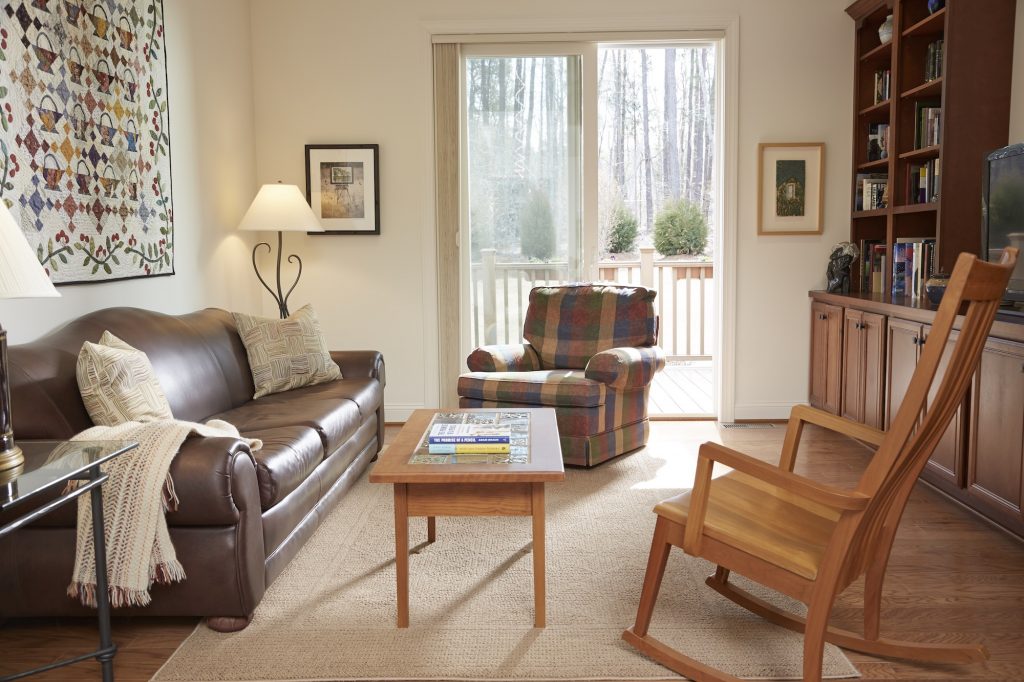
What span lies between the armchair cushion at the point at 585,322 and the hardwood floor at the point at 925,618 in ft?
5.31

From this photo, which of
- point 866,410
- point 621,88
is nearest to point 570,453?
point 866,410

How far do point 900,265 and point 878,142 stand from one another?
84 cm

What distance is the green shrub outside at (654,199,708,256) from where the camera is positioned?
25.8 ft

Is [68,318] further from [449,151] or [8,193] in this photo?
[449,151]

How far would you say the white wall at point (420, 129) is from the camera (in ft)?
16.4

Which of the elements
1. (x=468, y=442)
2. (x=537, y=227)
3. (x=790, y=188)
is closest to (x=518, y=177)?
(x=537, y=227)

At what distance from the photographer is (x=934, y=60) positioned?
4.18m

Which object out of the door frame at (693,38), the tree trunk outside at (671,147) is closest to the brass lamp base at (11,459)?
the door frame at (693,38)

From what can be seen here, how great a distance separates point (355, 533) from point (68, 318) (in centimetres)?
137

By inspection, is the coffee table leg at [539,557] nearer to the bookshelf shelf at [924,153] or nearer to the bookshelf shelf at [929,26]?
the bookshelf shelf at [924,153]

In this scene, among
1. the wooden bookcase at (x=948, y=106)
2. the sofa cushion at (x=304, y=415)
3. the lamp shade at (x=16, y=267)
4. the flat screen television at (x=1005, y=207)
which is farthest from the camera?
the wooden bookcase at (x=948, y=106)

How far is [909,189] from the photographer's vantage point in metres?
4.49

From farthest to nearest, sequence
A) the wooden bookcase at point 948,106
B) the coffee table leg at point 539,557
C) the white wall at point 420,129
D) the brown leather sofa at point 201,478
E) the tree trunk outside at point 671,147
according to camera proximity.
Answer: the tree trunk outside at point 671,147 → the white wall at point 420,129 → the wooden bookcase at point 948,106 → the coffee table leg at point 539,557 → the brown leather sofa at point 201,478

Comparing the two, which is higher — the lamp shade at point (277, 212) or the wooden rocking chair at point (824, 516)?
the lamp shade at point (277, 212)
